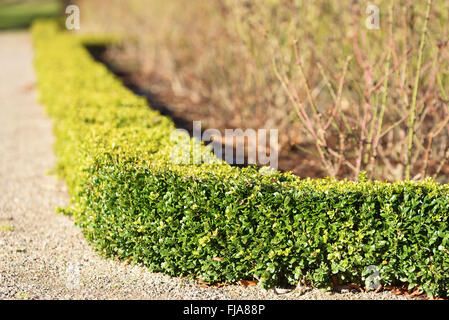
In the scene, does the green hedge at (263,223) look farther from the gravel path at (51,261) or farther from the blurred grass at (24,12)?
the blurred grass at (24,12)

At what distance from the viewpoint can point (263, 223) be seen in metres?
4.03

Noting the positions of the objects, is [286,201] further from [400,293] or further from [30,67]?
[30,67]

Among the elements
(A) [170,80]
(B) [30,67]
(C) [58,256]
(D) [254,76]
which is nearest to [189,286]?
(C) [58,256]

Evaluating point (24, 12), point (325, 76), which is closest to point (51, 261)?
point (325, 76)

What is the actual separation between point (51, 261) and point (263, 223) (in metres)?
1.84

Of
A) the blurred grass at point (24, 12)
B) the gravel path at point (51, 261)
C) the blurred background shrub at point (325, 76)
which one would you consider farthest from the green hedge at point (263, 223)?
the blurred grass at point (24, 12)

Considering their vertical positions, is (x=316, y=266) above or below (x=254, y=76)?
below

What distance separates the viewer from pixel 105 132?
554 centimetres

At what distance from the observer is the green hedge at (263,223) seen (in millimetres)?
3961

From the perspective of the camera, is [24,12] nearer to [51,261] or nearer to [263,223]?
[51,261]

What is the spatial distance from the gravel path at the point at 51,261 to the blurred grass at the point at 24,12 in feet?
67.0

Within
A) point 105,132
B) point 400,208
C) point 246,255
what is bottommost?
point 246,255

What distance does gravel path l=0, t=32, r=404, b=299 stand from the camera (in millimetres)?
4113

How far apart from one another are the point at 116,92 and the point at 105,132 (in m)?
2.20
